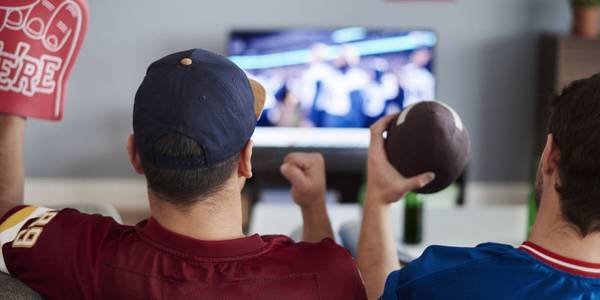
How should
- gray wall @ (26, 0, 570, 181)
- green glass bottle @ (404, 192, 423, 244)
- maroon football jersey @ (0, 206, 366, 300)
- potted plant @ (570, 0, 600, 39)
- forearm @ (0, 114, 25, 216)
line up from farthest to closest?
1. gray wall @ (26, 0, 570, 181)
2. potted plant @ (570, 0, 600, 39)
3. green glass bottle @ (404, 192, 423, 244)
4. forearm @ (0, 114, 25, 216)
5. maroon football jersey @ (0, 206, 366, 300)

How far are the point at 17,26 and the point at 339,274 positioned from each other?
0.68 metres

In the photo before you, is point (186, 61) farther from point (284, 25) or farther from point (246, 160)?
point (284, 25)

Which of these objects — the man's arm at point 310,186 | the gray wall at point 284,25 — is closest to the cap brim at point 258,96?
the man's arm at point 310,186

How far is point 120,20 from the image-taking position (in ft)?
15.8

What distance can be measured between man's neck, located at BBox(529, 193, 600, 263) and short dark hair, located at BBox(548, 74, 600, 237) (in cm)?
1

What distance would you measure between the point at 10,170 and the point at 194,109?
16.1 inches

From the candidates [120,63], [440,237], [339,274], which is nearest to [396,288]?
[339,274]

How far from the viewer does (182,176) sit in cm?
105

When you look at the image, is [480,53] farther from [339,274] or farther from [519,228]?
[339,274]

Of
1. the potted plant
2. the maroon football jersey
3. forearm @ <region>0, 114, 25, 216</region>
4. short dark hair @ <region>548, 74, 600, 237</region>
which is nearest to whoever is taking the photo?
short dark hair @ <region>548, 74, 600, 237</region>

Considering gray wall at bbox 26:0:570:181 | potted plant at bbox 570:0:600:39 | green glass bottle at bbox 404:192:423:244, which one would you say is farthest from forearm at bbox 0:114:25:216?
potted plant at bbox 570:0:600:39

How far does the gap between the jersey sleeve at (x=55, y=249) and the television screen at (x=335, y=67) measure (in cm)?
348

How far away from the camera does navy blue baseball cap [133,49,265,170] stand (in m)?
1.03

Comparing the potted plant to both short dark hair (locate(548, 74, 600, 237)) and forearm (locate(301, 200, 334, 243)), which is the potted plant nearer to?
forearm (locate(301, 200, 334, 243))
